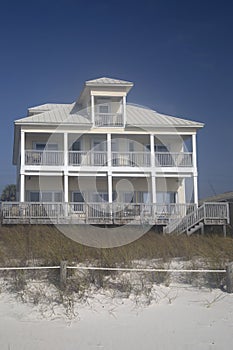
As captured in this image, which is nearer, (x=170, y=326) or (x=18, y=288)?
(x=170, y=326)

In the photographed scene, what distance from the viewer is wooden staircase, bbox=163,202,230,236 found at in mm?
24984

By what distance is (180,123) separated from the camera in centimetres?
3062

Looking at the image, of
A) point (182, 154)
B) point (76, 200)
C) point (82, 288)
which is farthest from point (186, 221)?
point (82, 288)

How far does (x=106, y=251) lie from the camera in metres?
12.4

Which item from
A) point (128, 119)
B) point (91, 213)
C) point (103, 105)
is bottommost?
point (91, 213)

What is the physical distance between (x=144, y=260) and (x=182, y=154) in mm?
18019

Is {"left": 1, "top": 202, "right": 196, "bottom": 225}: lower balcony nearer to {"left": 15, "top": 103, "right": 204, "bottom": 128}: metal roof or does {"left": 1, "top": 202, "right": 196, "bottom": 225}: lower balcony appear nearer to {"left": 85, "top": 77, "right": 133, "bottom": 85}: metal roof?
{"left": 15, "top": 103, "right": 204, "bottom": 128}: metal roof

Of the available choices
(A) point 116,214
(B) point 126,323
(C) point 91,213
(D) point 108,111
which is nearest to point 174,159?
(D) point 108,111

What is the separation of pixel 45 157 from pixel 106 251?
57.3ft

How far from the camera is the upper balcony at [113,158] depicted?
29.3 metres

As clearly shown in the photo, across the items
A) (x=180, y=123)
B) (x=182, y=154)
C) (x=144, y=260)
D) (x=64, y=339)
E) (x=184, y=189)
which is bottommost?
(x=64, y=339)

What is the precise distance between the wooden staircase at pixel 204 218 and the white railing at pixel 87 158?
21.9 feet

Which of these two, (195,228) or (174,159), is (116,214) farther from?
(174,159)

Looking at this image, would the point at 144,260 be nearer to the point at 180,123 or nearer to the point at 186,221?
the point at 186,221
